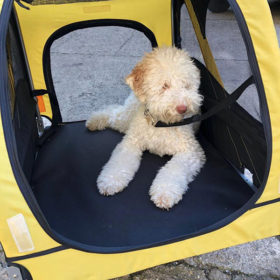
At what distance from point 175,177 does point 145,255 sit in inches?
20.4

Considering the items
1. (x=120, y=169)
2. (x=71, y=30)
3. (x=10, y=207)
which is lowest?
(x=120, y=169)

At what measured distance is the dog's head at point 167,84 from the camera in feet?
5.95

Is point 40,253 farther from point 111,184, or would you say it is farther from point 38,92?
point 38,92

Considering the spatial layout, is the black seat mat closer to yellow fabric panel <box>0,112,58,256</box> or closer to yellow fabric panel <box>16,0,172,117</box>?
yellow fabric panel <box>0,112,58,256</box>

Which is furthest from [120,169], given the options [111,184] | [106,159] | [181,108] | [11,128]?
[11,128]

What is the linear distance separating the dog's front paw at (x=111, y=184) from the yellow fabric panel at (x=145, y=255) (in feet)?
1.50

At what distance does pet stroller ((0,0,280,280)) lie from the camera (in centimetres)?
132

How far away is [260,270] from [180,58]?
4.45 ft

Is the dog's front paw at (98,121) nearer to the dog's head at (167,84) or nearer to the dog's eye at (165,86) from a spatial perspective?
the dog's head at (167,84)

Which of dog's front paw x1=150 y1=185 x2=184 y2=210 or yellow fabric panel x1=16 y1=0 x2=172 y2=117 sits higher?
yellow fabric panel x1=16 y1=0 x2=172 y2=117

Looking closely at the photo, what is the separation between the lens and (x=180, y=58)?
1884 mm

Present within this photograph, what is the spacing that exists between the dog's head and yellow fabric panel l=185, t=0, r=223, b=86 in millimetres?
266

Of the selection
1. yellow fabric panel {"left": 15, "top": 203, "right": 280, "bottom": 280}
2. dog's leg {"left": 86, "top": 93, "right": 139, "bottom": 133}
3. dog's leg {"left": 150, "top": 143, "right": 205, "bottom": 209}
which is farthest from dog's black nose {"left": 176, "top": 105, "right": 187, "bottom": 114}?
dog's leg {"left": 86, "top": 93, "right": 139, "bottom": 133}

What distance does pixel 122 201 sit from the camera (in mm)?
1855
